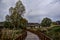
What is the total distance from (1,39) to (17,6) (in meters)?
35.9

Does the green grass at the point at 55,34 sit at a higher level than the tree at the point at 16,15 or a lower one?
lower

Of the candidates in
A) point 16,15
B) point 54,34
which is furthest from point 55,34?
point 16,15

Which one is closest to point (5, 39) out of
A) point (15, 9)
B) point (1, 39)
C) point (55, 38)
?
point (1, 39)

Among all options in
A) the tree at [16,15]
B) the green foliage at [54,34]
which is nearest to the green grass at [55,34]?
the green foliage at [54,34]

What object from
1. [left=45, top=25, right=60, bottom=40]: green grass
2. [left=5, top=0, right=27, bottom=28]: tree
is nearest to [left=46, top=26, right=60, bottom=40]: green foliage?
[left=45, top=25, right=60, bottom=40]: green grass

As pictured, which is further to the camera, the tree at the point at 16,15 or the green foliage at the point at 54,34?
the tree at the point at 16,15

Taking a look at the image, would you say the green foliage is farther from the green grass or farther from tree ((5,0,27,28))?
tree ((5,0,27,28))

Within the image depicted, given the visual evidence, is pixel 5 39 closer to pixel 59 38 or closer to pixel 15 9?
pixel 59 38

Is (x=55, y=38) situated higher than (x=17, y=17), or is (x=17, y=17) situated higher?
(x=17, y=17)

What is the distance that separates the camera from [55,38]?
13.9 m

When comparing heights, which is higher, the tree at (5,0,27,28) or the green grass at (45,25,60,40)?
the tree at (5,0,27,28)

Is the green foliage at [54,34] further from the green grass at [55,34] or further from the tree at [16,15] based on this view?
the tree at [16,15]

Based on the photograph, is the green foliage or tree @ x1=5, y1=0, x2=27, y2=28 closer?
the green foliage

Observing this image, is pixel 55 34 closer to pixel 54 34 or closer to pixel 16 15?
pixel 54 34
